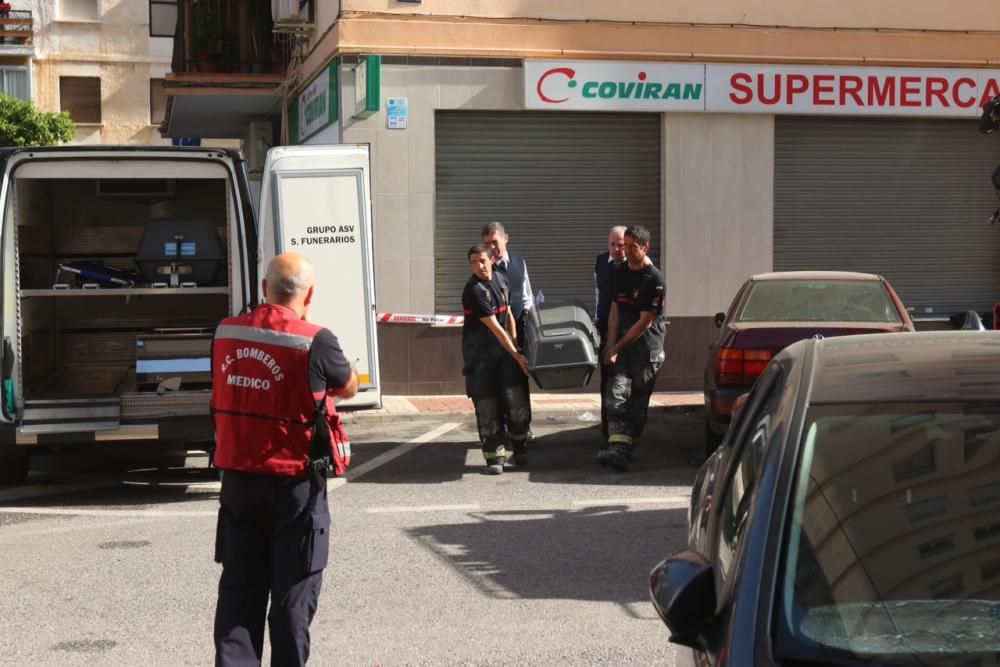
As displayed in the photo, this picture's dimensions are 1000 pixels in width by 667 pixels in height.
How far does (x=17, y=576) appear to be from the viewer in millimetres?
7492

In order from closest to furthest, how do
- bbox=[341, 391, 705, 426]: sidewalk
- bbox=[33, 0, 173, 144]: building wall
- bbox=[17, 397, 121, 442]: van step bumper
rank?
1. bbox=[17, 397, 121, 442]: van step bumper
2. bbox=[341, 391, 705, 426]: sidewalk
3. bbox=[33, 0, 173, 144]: building wall

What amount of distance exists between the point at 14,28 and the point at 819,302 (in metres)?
41.0

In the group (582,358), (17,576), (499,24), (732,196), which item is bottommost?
(17,576)

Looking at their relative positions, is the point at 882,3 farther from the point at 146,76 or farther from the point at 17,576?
the point at 146,76

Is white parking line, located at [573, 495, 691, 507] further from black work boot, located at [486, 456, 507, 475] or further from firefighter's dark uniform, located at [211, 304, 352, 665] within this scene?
firefighter's dark uniform, located at [211, 304, 352, 665]

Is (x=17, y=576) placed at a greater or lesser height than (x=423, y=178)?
lesser

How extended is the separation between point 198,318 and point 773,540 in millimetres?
9742

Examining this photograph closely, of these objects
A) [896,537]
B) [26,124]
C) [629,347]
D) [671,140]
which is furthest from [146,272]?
[26,124]

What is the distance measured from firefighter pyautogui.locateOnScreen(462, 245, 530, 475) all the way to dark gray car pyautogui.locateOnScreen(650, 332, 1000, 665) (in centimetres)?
689

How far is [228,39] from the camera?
20359 mm

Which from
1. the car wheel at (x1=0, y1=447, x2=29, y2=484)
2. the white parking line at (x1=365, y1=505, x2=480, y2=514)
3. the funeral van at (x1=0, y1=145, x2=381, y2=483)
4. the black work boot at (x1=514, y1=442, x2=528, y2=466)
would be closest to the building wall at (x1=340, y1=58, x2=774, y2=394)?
the funeral van at (x1=0, y1=145, x2=381, y2=483)

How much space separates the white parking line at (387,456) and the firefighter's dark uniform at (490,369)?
3.57ft

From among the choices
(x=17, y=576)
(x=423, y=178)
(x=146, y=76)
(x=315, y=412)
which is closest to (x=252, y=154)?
(x=423, y=178)

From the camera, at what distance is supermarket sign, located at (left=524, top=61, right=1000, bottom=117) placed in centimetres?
1655
